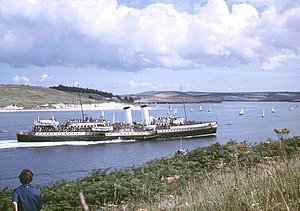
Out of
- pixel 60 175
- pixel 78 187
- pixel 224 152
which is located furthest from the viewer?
pixel 60 175

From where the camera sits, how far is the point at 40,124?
75250mm

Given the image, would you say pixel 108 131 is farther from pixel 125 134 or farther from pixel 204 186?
pixel 204 186

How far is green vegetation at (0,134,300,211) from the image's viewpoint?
12.7 ft

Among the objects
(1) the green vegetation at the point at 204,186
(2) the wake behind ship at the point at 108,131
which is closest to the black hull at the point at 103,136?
(2) the wake behind ship at the point at 108,131

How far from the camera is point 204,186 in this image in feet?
18.4

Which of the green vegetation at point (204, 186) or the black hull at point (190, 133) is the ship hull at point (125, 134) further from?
the green vegetation at point (204, 186)

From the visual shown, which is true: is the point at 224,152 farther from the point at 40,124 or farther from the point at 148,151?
the point at 40,124

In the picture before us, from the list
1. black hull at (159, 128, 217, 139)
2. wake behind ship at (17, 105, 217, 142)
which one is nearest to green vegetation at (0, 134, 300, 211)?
wake behind ship at (17, 105, 217, 142)

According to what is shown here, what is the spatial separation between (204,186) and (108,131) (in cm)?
6864

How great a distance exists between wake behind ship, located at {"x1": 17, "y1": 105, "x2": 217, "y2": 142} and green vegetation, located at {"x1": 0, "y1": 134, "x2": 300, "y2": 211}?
57409 millimetres

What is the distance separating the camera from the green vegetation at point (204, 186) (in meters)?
3.86

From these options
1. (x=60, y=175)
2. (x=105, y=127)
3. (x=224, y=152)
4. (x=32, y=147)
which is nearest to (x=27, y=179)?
(x=224, y=152)

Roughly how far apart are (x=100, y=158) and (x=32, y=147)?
64.3 ft

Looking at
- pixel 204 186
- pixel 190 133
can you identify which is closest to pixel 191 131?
pixel 190 133
